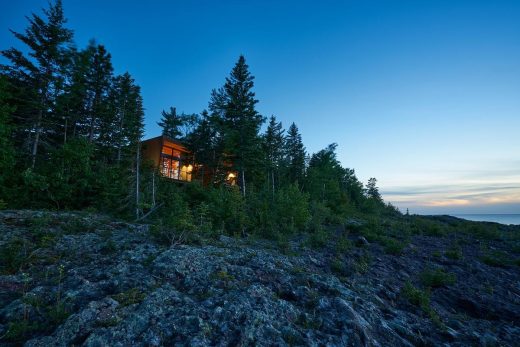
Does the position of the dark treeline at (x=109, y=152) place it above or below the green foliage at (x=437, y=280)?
above

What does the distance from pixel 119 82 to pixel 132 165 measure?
12550 mm

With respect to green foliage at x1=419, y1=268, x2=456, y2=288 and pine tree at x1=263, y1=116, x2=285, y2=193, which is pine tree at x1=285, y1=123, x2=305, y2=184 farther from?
green foliage at x1=419, y1=268, x2=456, y2=288

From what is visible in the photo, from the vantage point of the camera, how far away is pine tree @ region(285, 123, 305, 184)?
38.2 metres

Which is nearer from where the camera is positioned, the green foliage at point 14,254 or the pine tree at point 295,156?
the green foliage at point 14,254

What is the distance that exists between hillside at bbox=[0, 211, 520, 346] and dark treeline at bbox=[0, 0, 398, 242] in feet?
7.80

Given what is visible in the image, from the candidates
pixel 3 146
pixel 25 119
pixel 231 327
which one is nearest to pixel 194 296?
pixel 231 327

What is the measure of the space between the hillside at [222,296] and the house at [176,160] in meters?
15.9

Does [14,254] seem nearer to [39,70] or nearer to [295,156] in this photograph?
[39,70]

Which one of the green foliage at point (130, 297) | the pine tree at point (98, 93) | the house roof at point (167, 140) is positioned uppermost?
the pine tree at point (98, 93)

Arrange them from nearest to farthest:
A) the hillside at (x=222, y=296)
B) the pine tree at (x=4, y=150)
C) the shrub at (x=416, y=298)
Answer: the hillside at (x=222, y=296) → the shrub at (x=416, y=298) → the pine tree at (x=4, y=150)

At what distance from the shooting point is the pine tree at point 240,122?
72.0ft

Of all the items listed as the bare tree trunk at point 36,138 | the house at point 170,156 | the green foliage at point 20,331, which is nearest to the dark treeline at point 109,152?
the bare tree trunk at point 36,138

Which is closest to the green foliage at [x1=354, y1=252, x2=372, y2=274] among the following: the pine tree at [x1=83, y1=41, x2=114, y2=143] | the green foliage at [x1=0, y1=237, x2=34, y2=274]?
the green foliage at [x1=0, y1=237, x2=34, y2=274]

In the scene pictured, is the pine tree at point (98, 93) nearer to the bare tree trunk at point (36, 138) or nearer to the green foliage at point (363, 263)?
the bare tree trunk at point (36, 138)
